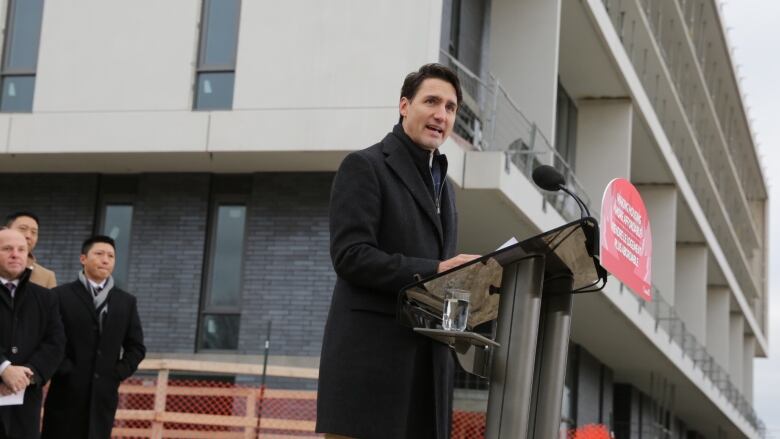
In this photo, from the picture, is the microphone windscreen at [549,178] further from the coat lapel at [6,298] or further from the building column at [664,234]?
the building column at [664,234]

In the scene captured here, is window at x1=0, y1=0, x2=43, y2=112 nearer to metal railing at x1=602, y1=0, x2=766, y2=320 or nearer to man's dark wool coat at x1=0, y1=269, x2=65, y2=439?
man's dark wool coat at x1=0, y1=269, x2=65, y2=439

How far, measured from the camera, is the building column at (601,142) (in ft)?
83.4

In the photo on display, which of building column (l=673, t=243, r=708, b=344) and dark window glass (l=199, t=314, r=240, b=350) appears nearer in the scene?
dark window glass (l=199, t=314, r=240, b=350)

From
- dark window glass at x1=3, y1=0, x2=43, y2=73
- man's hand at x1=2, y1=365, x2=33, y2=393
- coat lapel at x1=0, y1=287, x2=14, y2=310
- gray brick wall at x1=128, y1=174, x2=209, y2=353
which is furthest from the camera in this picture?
dark window glass at x1=3, y1=0, x2=43, y2=73

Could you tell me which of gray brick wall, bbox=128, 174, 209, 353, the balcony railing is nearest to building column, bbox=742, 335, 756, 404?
the balcony railing

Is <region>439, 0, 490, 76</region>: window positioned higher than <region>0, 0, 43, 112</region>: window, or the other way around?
<region>439, 0, 490, 76</region>: window

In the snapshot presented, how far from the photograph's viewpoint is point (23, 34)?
60.4 ft

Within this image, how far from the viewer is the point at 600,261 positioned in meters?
3.76

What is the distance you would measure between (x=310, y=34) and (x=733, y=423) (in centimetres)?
3132

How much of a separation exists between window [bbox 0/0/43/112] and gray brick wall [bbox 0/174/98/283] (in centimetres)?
110

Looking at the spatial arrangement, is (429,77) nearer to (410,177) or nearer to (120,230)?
(410,177)

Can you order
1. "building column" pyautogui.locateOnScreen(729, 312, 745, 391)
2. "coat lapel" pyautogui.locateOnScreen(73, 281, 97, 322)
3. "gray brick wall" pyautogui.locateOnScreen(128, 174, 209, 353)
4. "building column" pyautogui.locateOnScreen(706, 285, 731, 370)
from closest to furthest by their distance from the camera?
"coat lapel" pyautogui.locateOnScreen(73, 281, 97, 322) → "gray brick wall" pyautogui.locateOnScreen(128, 174, 209, 353) → "building column" pyautogui.locateOnScreen(706, 285, 731, 370) → "building column" pyautogui.locateOnScreen(729, 312, 745, 391)

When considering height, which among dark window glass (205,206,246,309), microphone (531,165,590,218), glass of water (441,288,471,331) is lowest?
glass of water (441,288,471,331)

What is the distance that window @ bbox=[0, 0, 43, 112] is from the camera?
59.4 feet
